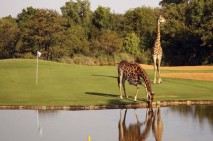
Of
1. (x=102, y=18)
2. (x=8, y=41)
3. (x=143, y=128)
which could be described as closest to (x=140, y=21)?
(x=102, y=18)

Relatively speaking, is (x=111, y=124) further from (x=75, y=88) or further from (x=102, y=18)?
(x=102, y=18)

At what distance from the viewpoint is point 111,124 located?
26125mm

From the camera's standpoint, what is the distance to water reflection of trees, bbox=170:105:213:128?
27.9 m

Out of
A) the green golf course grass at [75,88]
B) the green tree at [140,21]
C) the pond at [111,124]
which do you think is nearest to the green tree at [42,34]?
the green tree at [140,21]

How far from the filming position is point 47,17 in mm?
78125

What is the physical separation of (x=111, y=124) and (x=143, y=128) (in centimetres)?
187

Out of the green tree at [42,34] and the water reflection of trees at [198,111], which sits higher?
the green tree at [42,34]

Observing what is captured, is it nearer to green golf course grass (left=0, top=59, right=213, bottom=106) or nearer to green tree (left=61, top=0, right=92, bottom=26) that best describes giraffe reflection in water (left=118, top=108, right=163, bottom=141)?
green golf course grass (left=0, top=59, right=213, bottom=106)

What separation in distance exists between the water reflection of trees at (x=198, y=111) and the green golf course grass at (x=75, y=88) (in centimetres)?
232

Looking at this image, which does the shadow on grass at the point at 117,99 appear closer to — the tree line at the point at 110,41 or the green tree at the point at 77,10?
the tree line at the point at 110,41

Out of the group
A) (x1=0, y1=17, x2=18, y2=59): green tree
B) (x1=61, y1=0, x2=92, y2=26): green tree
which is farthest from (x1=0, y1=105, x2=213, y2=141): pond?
(x1=61, y1=0, x2=92, y2=26): green tree

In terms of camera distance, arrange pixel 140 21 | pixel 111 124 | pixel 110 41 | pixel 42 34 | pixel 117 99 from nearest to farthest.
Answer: pixel 111 124
pixel 117 99
pixel 42 34
pixel 110 41
pixel 140 21

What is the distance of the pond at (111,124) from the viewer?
22.7 metres

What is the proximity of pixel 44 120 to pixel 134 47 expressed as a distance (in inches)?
2395
